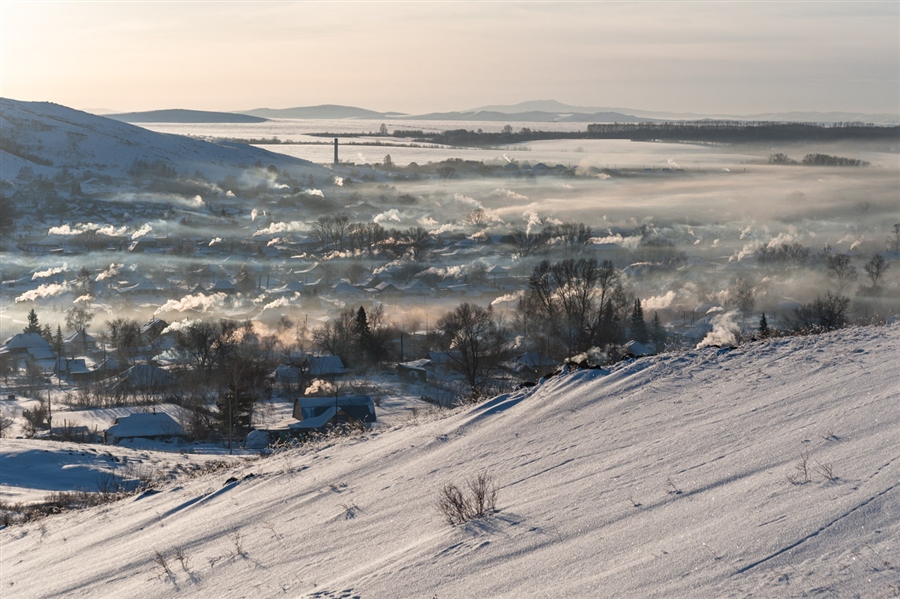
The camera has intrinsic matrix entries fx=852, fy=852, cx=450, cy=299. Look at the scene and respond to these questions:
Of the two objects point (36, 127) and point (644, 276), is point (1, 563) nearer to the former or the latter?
point (644, 276)

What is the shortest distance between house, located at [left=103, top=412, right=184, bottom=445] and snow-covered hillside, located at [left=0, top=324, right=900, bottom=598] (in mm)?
26108

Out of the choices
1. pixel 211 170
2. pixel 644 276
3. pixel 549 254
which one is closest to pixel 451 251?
pixel 549 254

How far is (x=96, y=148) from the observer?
15688 cm

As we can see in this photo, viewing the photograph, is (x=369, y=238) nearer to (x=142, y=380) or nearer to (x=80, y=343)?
(x=80, y=343)

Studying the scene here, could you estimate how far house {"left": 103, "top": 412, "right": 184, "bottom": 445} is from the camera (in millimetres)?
36844

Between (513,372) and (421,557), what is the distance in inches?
1557

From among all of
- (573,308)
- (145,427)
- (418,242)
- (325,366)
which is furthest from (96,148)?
(145,427)

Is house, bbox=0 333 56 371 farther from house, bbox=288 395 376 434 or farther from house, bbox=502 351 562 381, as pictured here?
house, bbox=502 351 562 381

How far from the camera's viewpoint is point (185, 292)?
85000 mm

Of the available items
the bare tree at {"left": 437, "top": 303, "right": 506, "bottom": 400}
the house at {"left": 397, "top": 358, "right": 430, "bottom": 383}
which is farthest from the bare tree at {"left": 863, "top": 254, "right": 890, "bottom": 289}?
the house at {"left": 397, "top": 358, "right": 430, "bottom": 383}

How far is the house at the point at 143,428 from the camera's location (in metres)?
36.8

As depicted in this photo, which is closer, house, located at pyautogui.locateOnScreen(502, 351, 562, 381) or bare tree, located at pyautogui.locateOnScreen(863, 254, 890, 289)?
house, located at pyautogui.locateOnScreen(502, 351, 562, 381)

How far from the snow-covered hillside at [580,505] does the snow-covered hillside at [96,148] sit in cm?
14334

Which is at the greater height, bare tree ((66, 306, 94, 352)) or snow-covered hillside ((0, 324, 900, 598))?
snow-covered hillside ((0, 324, 900, 598))
